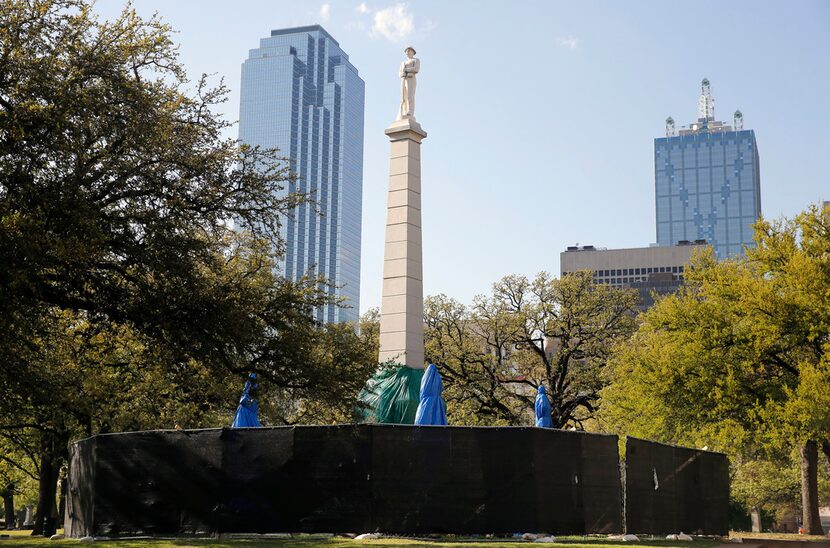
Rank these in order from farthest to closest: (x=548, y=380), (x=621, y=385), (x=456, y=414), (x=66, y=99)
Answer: (x=548, y=380) < (x=456, y=414) < (x=621, y=385) < (x=66, y=99)

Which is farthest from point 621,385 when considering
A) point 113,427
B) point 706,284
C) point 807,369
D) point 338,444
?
point 338,444

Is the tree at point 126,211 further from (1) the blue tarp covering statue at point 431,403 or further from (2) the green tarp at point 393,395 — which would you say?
(2) the green tarp at point 393,395

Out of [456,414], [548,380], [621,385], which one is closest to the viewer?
[621,385]

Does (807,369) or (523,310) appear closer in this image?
(807,369)

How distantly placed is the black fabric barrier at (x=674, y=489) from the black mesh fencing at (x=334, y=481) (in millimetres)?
2626

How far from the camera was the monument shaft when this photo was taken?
31.5m

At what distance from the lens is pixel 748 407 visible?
32500mm

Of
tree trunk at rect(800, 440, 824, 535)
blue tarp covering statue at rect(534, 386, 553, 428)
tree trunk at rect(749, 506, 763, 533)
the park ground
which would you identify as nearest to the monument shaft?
blue tarp covering statue at rect(534, 386, 553, 428)

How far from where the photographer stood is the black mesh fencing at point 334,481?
750 inches

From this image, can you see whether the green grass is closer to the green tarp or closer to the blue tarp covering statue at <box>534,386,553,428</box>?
the green tarp

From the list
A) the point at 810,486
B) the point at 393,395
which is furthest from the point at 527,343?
the point at 393,395

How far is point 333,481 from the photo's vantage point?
19.0 meters

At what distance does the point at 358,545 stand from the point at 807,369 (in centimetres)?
1812

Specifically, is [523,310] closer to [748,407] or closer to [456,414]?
[456,414]
